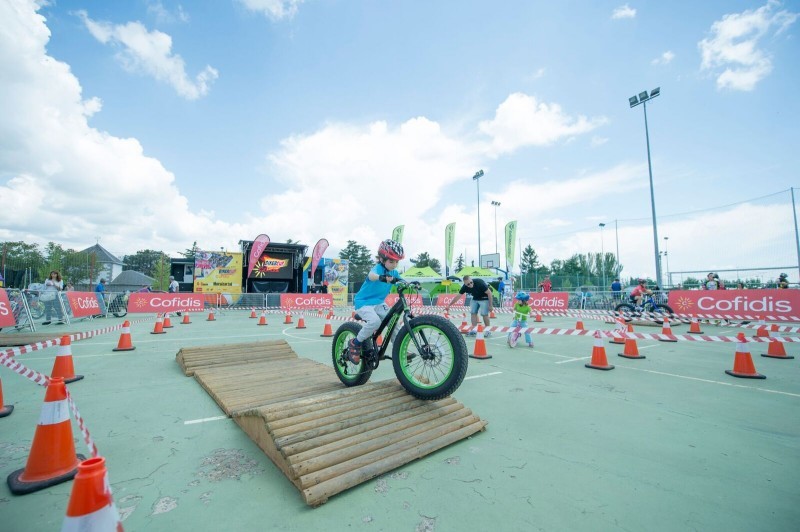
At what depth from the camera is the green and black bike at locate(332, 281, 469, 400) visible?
320 centimetres

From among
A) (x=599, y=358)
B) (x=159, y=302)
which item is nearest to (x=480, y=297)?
(x=599, y=358)

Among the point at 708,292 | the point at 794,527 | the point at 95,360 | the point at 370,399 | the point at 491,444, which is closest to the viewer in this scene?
the point at 794,527

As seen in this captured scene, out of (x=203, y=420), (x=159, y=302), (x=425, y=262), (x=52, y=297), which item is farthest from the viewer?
(x=425, y=262)

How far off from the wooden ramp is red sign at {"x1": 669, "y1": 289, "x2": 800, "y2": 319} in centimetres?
1302

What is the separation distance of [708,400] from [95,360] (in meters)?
10.1

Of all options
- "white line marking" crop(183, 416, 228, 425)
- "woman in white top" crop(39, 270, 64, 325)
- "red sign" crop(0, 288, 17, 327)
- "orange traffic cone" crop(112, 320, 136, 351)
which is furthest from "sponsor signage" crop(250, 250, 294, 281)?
"white line marking" crop(183, 416, 228, 425)

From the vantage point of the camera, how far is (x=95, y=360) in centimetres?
653

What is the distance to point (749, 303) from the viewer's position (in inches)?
435

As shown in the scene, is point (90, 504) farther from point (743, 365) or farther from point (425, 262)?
point (425, 262)

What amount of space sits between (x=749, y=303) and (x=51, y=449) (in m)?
16.4

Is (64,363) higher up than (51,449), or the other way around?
(64,363)

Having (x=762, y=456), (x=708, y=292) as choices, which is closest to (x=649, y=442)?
(x=762, y=456)

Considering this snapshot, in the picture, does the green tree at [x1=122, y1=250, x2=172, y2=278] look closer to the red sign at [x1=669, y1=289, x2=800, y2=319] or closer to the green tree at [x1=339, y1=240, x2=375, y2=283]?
the green tree at [x1=339, y1=240, x2=375, y2=283]

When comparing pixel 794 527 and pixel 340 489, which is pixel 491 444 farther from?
pixel 794 527
